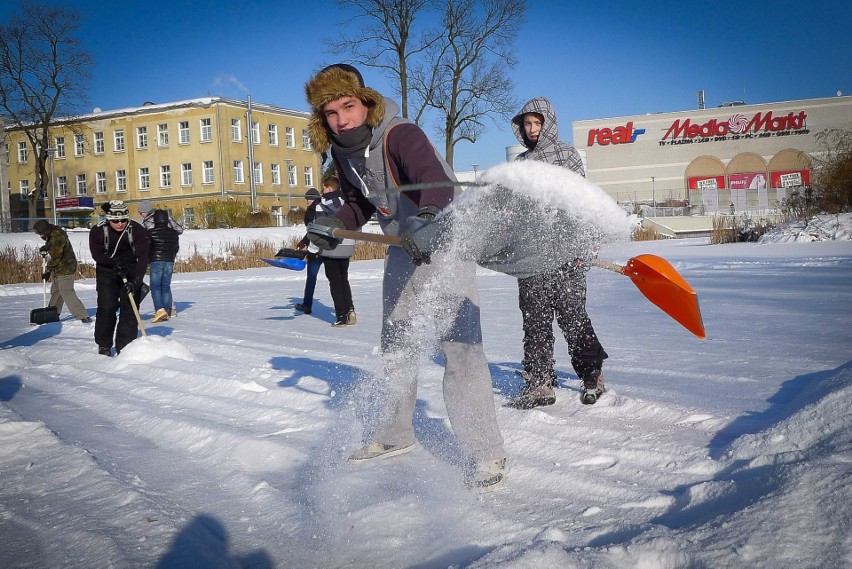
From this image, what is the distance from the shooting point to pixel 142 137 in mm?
43344

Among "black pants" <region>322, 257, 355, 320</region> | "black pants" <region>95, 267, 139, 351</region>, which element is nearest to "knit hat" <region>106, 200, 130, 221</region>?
"black pants" <region>95, 267, 139, 351</region>

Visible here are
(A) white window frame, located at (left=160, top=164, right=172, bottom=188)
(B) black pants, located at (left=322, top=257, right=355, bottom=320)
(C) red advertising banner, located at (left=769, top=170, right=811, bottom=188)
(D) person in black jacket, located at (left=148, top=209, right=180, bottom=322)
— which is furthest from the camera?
(C) red advertising banner, located at (left=769, top=170, right=811, bottom=188)

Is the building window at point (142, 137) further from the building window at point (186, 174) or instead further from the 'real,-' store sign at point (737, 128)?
the 'real,-' store sign at point (737, 128)

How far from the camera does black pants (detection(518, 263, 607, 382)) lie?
3629 mm

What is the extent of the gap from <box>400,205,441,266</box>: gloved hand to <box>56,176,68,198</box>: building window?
50970mm

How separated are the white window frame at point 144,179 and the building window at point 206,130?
5221mm

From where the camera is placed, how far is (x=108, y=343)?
21.9 ft

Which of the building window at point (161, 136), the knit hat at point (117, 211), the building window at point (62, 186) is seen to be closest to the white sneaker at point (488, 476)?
the knit hat at point (117, 211)

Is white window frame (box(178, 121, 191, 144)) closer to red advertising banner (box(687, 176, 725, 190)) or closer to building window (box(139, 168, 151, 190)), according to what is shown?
building window (box(139, 168, 151, 190))

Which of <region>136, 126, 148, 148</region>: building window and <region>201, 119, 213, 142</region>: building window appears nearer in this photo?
<region>201, 119, 213, 142</region>: building window

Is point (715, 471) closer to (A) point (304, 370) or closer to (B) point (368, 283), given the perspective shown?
(A) point (304, 370)

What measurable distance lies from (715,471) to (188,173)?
43.5 metres

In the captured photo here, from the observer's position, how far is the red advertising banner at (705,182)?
47.7 metres

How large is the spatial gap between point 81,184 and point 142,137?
6.49m
